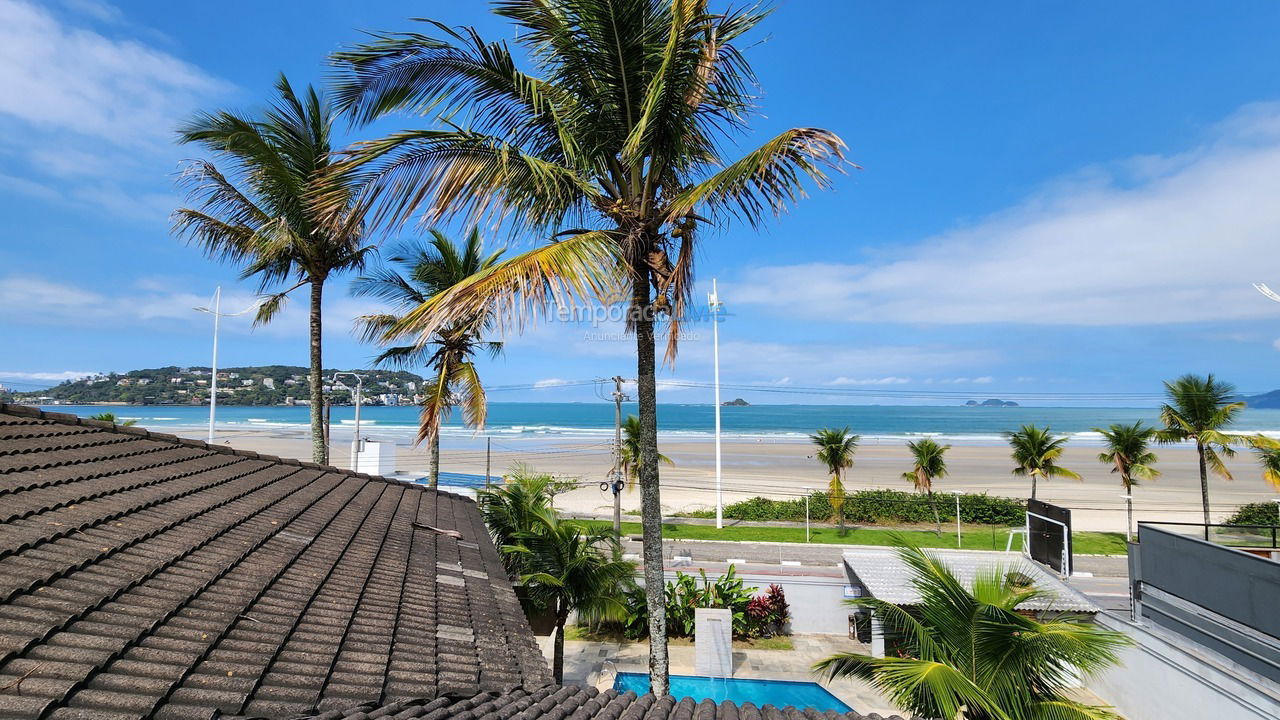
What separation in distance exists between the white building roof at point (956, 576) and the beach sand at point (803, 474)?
583 inches

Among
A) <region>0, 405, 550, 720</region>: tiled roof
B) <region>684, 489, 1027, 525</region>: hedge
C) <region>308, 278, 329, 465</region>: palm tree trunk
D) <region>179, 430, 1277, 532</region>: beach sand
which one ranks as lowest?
<region>179, 430, 1277, 532</region>: beach sand

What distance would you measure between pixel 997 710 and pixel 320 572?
200 inches

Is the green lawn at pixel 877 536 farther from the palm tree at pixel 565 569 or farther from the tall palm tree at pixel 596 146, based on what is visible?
the tall palm tree at pixel 596 146

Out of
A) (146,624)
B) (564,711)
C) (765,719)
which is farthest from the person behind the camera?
(765,719)

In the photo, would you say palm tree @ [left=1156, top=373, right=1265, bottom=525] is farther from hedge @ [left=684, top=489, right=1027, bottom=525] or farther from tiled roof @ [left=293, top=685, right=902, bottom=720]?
tiled roof @ [left=293, top=685, right=902, bottom=720]

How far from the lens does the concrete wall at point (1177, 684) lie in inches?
272

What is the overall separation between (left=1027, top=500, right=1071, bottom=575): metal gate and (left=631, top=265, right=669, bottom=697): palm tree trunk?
31.9 ft

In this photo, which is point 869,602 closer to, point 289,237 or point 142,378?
point 289,237

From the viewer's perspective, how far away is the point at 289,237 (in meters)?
10.7

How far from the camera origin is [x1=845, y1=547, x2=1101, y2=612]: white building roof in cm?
1024

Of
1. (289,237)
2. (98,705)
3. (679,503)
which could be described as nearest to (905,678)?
(98,705)

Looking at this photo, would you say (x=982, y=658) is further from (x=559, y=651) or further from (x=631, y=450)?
(x=631, y=450)

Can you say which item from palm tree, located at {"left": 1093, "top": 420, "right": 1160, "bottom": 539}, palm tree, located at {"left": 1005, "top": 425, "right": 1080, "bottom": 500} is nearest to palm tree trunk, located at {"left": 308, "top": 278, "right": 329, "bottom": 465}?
palm tree, located at {"left": 1005, "top": 425, "right": 1080, "bottom": 500}

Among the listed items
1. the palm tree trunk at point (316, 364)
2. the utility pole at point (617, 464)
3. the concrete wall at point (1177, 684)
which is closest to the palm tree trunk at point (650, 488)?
the concrete wall at point (1177, 684)
